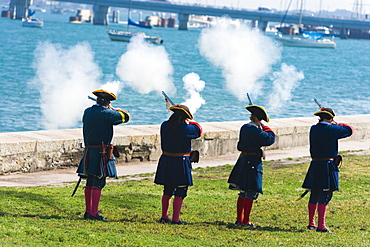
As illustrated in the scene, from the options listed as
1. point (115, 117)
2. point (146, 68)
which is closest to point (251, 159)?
point (115, 117)

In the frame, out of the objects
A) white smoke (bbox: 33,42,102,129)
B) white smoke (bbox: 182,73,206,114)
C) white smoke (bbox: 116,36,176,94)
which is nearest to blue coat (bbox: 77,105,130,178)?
white smoke (bbox: 182,73,206,114)

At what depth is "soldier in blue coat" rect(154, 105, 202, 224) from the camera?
346 inches

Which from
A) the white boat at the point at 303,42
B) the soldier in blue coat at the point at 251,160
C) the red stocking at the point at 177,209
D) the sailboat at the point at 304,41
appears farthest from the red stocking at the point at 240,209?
the sailboat at the point at 304,41

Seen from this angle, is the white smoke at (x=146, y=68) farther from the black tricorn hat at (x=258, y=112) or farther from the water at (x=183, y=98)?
the black tricorn hat at (x=258, y=112)

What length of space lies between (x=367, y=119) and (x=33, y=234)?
1474 centimetres

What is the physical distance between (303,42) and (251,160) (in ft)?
383

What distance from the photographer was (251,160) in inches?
351

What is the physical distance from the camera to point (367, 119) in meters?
20.5

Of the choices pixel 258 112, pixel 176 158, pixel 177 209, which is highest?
pixel 258 112

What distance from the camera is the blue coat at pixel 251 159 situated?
8.83 metres

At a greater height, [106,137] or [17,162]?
[106,137]

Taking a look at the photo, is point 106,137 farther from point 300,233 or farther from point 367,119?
point 367,119

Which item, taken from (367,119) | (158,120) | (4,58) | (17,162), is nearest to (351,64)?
(4,58)

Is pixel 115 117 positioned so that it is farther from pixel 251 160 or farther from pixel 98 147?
pixel 251 160
